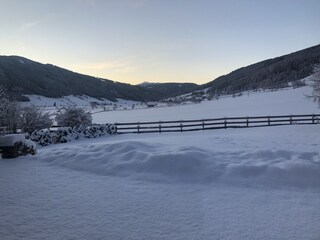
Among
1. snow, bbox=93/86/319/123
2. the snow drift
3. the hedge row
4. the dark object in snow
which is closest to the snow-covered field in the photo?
the snow drift

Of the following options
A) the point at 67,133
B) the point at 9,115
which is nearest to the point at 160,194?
the point at 67,133

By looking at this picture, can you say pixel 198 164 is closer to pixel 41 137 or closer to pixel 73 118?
pixel 41 137

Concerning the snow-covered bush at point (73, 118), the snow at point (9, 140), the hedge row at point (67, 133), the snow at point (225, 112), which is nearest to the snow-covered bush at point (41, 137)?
the hedge row at point (67, 133)

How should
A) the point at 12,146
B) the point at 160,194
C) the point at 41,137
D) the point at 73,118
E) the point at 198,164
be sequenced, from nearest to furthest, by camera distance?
1. the point at 160,194
2. the point at 198,164
3. the point at 12,146
4. the point at 41,137
5. the point at 73,118

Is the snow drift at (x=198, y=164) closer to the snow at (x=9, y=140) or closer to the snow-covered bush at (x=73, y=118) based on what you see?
the snow at (x=9, y=140)

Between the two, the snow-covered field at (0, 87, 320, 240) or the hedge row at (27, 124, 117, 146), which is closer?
the snow-covered field at (0, 87, 320, 240)

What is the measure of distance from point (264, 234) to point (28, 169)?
8.35 m

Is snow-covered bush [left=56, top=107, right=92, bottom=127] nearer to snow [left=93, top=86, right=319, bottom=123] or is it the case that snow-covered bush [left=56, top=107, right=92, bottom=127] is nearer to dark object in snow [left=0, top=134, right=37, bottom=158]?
dark object in snow [left=0, top=134, right=37, bottom=158]

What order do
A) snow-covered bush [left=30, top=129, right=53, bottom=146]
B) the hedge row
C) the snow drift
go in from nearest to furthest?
the snow drift, snow-covered bush [left=30, top=129, right=53, bottom=146], the hedge row

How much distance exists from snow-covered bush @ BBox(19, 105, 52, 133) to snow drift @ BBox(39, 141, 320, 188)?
16850mm

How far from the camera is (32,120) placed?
28.7 metres

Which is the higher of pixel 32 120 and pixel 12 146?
pixel 32 120

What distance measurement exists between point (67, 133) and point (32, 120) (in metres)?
7.87

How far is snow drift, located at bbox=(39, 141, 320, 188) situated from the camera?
9461 mm
